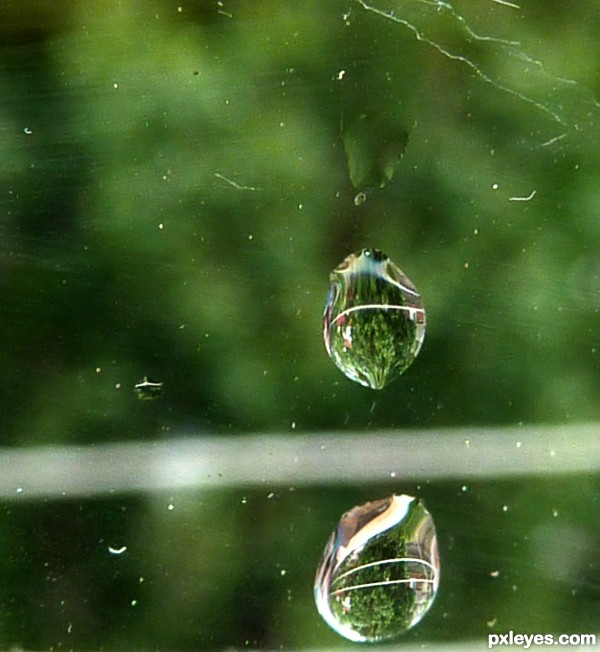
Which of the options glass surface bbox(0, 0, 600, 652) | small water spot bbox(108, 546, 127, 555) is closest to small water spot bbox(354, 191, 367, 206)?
glass surface bbox(0, 0, 600, 652)

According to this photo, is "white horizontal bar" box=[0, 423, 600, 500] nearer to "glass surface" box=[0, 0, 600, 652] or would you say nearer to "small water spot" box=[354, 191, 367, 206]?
"glass surface" box=[0, 0, 600, 652]

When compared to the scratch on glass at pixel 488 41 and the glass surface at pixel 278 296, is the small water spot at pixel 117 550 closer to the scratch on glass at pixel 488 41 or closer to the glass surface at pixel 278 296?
the glass surface at pixel 278 296

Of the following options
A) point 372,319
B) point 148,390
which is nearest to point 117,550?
point 148,390

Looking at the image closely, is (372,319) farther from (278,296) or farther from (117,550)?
(117,550)

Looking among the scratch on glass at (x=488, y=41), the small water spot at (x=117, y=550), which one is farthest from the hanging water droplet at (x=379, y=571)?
the scratch on glass at (x=488, y=41)

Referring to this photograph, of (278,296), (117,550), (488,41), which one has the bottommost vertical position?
(117,550)

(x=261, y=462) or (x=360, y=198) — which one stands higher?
(x=360, y=198)

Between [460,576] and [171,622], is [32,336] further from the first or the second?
[460,576]
